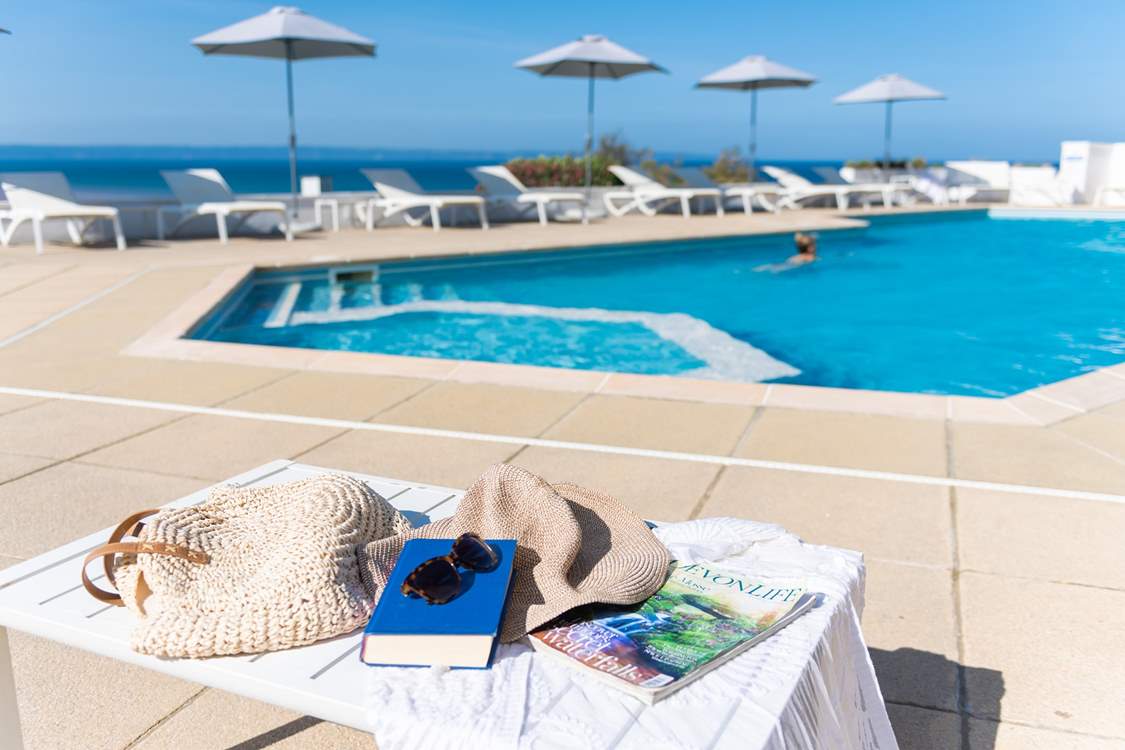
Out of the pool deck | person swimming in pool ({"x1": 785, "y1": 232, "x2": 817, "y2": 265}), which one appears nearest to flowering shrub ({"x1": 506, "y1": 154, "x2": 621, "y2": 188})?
person swimming in pool ({"x1": 785, "y1": 232, "x2": 817, "y2": 265})

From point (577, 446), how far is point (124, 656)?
250 cm

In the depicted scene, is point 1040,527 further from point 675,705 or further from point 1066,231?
point 1066,231

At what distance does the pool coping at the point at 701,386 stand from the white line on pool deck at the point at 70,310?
84 centimetres

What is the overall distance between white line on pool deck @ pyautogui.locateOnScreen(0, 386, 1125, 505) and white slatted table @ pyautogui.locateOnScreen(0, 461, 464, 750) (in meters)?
2.18

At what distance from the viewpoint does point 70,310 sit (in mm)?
6723

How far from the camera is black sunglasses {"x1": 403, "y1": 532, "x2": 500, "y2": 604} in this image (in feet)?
4.59

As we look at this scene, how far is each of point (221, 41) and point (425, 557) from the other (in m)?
12.0

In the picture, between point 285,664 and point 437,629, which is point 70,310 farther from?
point 437,629

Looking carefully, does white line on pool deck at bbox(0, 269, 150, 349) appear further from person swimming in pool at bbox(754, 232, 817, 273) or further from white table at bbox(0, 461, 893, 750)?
person swimming in pool at bbox(754, 232, 817, 273)

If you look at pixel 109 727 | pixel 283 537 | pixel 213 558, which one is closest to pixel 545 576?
pixel 283 537

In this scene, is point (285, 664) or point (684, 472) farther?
point (684, 472)

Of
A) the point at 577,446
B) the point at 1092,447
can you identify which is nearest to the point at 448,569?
the point at 577,446

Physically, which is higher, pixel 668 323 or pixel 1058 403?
pixel 1058 403

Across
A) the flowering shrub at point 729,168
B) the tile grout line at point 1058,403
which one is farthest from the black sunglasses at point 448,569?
the flowering shrub at point 729,168
